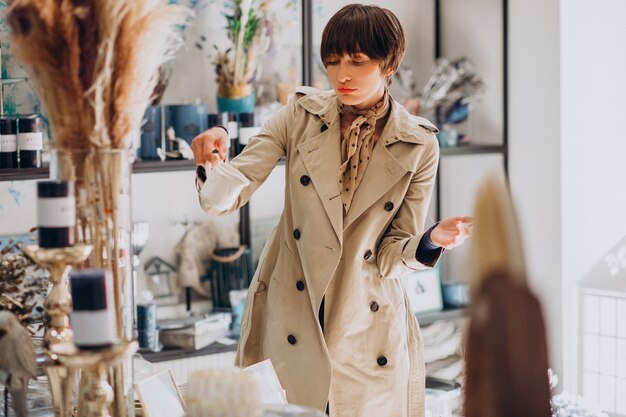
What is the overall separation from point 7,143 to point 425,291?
180cm

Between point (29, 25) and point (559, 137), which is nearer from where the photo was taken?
point (29, 25)

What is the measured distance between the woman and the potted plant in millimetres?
1173

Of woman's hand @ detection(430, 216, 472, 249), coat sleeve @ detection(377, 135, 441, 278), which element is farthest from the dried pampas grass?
coat sleeve @ detection(377, 135, 441, 278)

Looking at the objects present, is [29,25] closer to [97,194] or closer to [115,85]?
[115,85]

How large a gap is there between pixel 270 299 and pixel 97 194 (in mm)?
957

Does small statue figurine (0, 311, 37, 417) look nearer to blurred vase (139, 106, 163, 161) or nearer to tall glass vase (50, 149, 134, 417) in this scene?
tall glass vase (50, 149, 134, 417)

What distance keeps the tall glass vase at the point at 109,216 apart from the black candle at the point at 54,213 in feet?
0.11

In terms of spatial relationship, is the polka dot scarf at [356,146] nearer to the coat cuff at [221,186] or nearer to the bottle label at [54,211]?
the coat cuff at [221,186]

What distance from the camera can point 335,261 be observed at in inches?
83.4

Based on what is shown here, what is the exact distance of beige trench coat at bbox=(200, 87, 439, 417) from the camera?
83.9 inches

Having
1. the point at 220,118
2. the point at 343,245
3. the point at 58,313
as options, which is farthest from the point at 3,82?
the point at 58,313

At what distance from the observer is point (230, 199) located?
1985 millimetres

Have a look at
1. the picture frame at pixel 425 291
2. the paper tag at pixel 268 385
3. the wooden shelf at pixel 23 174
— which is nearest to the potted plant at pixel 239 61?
the wooden shelf at pixel 23 174

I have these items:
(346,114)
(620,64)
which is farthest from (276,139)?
(620,64)
